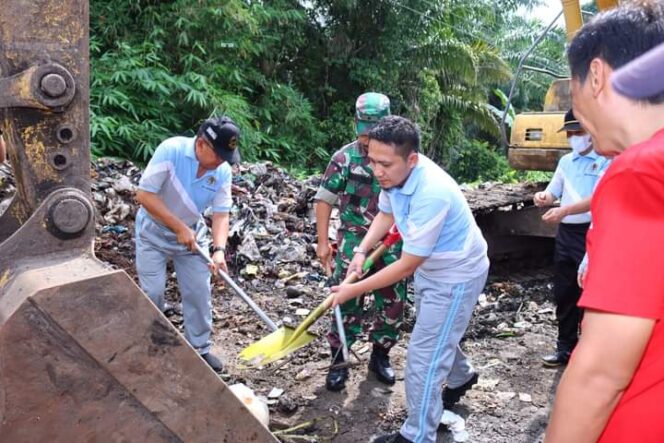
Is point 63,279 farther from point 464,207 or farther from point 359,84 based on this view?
point 359,84

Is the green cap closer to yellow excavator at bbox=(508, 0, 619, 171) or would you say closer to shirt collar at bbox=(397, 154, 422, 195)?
shirt collar at bbox=(397, 154, 422, 195)

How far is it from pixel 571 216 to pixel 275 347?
86.4 inches

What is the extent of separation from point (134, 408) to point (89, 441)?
4.2 inches

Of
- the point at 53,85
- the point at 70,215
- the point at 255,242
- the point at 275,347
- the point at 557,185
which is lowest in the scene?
the point at 255,242

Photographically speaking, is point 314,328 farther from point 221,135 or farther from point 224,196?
point 221,135

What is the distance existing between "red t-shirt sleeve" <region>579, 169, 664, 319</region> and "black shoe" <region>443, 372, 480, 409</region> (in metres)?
2.71

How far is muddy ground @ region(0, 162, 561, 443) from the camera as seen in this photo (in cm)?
368

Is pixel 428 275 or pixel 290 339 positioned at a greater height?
pixel 428 275

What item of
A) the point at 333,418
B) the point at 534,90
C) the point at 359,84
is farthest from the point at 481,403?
the point at 534,90

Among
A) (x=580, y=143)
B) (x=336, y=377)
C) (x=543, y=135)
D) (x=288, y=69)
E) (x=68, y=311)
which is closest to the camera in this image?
(x=68, y=311)

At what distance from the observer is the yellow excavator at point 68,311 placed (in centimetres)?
120

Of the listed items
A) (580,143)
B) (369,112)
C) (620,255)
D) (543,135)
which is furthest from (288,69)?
(620,255)

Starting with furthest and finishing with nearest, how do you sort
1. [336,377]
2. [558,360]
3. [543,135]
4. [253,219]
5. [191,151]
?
[253,219]
[543,135]
[558,360]
[336,377]
[191,151]

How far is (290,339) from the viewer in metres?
3.61
